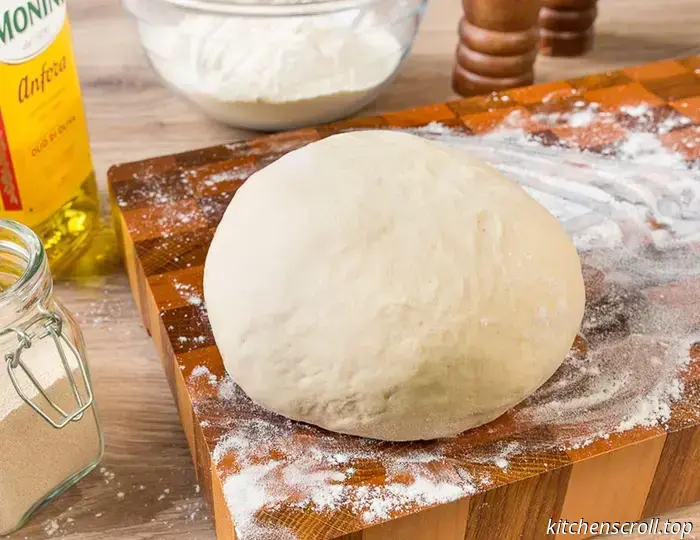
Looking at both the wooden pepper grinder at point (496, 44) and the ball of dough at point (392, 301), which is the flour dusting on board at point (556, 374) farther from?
the wooden pepper grinder at point (496, 44)

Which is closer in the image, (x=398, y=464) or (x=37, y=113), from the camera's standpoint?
(x=398, y=464)

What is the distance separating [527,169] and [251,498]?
0.53m

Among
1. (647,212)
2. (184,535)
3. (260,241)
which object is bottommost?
(184,535)

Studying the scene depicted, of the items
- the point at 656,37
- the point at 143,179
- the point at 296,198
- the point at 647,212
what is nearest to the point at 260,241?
the point at 296,198

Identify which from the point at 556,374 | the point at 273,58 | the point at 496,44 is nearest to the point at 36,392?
the point at 556,374

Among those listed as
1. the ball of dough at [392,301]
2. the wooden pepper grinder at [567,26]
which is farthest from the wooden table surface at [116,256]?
the ball of dough at [392,301]

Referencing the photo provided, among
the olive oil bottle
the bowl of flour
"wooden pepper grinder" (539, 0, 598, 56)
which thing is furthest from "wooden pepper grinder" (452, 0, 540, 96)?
the olive oil bottle

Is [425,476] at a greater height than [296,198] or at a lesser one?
lesser

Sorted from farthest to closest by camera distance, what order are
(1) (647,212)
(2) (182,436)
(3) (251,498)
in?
1. (1) (647,212)
2. (2) (182,436)
3. (3) (251,498)

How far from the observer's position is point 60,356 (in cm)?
62

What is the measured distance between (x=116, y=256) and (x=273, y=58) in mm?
318

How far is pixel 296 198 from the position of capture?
641mm

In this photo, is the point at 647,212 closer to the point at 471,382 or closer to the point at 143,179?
the point at 471,382

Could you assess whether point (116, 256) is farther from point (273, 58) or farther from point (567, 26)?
point (567, 26)
